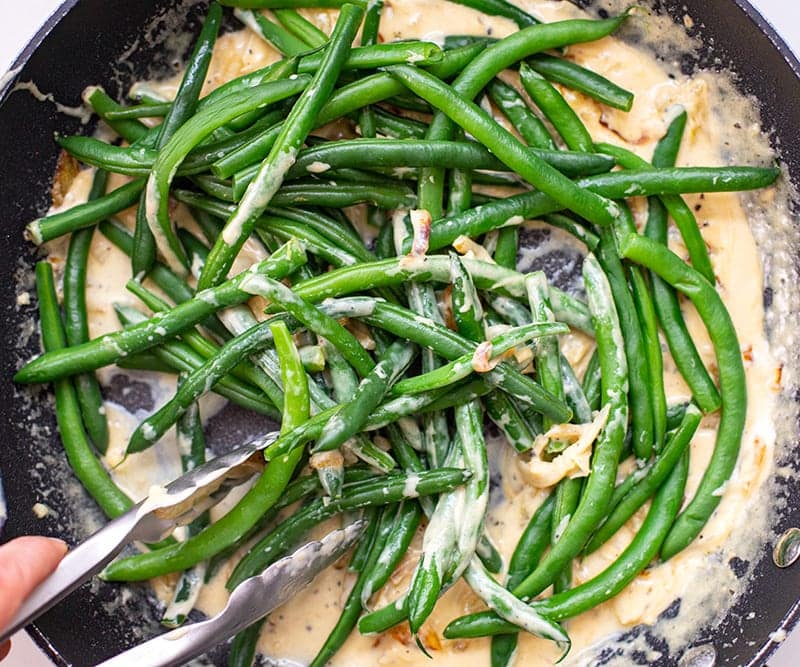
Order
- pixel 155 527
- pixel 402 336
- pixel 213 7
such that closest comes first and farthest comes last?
1. pixel 155 527
2. pixel 402 336
3. pixel 213 7

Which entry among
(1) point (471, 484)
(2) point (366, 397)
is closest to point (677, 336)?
(1) point (471, 484)

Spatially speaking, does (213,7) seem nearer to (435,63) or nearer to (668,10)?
(435,63)

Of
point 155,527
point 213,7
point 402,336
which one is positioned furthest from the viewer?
point 213,7

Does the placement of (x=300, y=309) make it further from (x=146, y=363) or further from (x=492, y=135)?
(x=492, y=135)

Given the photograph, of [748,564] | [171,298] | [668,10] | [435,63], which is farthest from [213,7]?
[748,564]

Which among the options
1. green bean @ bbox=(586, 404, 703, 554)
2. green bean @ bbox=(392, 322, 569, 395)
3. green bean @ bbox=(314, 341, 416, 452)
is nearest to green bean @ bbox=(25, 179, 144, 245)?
green bean @ bbox=(314, 341, 416, 452)

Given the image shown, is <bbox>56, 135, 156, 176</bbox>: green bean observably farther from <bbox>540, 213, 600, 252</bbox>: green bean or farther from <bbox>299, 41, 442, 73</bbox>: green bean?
<bbox>540, 213, 600, 252</bbox>: green bean

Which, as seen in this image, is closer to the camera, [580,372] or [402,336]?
[402,336]
